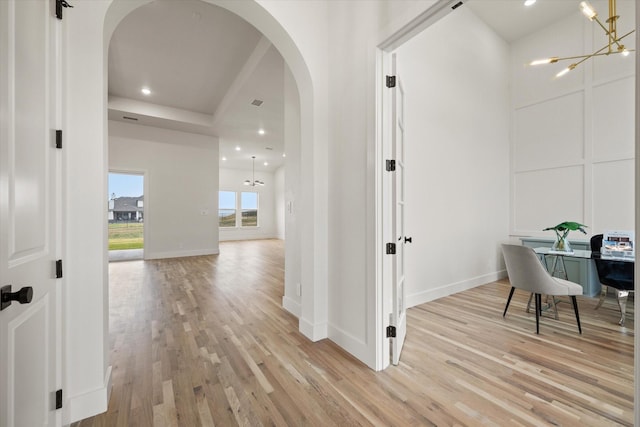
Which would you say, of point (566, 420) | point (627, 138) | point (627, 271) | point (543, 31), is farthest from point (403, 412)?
point (543, 31)

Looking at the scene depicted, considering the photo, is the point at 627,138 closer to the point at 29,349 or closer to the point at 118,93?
the point at 29,349

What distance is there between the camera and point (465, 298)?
12.2 ft

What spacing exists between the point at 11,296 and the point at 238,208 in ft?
37.7

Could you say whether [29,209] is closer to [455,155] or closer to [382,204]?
[382,204]

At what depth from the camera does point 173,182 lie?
6.98m

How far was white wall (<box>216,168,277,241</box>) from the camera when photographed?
38.4ft

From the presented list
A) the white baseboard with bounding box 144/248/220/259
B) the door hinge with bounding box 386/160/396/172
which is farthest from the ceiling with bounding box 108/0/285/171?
the white baseboard with bounding box 144/248/220/259

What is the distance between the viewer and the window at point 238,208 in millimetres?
11664

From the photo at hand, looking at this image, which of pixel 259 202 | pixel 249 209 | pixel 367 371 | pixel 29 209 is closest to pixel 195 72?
pixel 29 209

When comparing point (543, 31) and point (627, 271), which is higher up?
point (543, 31)

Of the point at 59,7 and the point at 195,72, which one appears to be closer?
the point at 59,7

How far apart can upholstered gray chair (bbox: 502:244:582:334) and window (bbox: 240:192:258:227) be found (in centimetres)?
1085

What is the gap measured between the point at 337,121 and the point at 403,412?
224 centimetres

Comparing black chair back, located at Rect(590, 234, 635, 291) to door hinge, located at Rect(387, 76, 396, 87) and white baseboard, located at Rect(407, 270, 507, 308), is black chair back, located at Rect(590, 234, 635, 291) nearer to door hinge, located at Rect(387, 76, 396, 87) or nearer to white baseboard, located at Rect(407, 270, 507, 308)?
white baseboard, located at Rect(407, 270, 507, 308)
